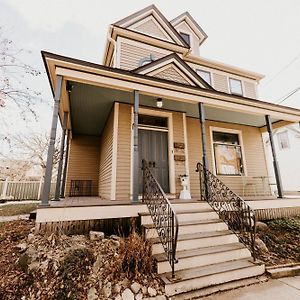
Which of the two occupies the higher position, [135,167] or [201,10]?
[201,10]

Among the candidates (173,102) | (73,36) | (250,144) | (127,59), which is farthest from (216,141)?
(73,36)

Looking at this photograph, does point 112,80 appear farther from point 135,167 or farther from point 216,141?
point 216,141

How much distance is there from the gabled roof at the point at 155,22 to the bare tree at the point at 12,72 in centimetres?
437

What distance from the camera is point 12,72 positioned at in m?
6.82

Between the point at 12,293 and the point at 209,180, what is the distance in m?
4.09

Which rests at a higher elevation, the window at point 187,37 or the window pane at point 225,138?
the window at point 187,37

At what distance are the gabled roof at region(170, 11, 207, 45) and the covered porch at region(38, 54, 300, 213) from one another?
19.5ft

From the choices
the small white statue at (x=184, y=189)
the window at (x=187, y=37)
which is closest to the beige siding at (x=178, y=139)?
the small white statue at (x=184, y=189)

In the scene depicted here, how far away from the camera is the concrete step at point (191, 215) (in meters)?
3.61

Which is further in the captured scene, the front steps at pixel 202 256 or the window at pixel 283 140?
the window at pixel 283 140

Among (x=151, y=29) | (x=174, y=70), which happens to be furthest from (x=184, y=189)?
(x=151, y=29)

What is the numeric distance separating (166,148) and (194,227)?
9.90 feet

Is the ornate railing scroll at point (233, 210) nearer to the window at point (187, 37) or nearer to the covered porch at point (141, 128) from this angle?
the covered porch at point (141, 128)

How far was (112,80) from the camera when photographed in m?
4.36
